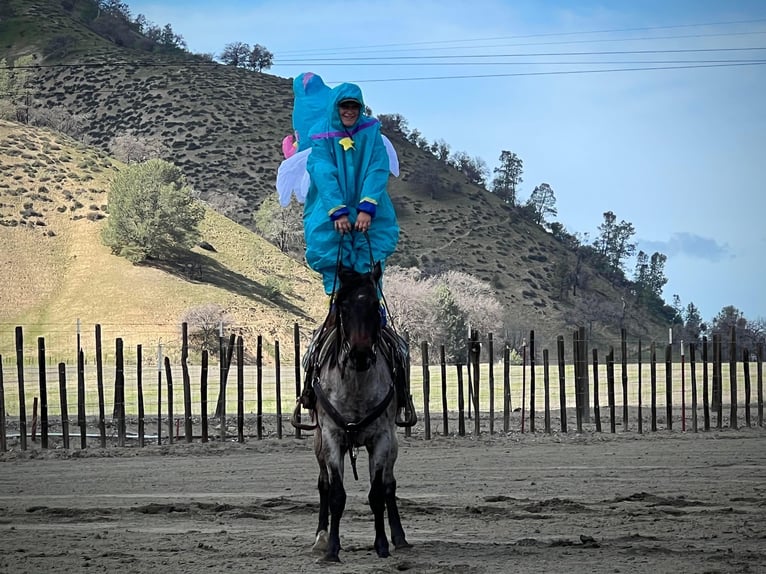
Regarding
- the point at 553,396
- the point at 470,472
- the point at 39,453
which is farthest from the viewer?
the point at 553,396

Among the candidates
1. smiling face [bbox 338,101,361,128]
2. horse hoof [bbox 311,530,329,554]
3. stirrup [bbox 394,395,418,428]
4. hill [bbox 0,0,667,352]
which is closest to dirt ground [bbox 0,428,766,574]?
horse hoof [bbox 311,530,329,554]

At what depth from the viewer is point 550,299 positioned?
8406cm

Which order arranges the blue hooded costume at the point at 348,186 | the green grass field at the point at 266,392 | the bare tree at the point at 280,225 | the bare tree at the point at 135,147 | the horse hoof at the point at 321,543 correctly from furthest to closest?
the bare tree at the point at 135,147 < the bare tree at the point at 280,225 < the green grass field at the point at 266,392 < the blue hooded costume at the point at 348,186 < the horse hoof at the point at 321,543

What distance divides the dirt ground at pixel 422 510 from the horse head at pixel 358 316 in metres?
1.41

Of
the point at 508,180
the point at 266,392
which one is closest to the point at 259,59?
the point at 508,180

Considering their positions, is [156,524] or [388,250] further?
[156,524]

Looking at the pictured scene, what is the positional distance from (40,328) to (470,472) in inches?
1575

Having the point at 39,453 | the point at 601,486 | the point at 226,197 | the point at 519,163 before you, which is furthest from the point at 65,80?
the point at 601,486

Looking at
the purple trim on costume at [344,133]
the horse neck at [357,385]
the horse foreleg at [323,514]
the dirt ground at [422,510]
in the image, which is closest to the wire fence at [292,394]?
the dirt ground at [422,510]

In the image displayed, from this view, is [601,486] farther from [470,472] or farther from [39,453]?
[39,453]

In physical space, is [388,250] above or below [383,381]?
above

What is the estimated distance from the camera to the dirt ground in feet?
25.2

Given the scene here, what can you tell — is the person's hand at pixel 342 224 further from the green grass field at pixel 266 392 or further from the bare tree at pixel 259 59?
the bare tree at pixel 259 59

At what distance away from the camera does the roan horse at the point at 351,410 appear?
7668 millimetres
